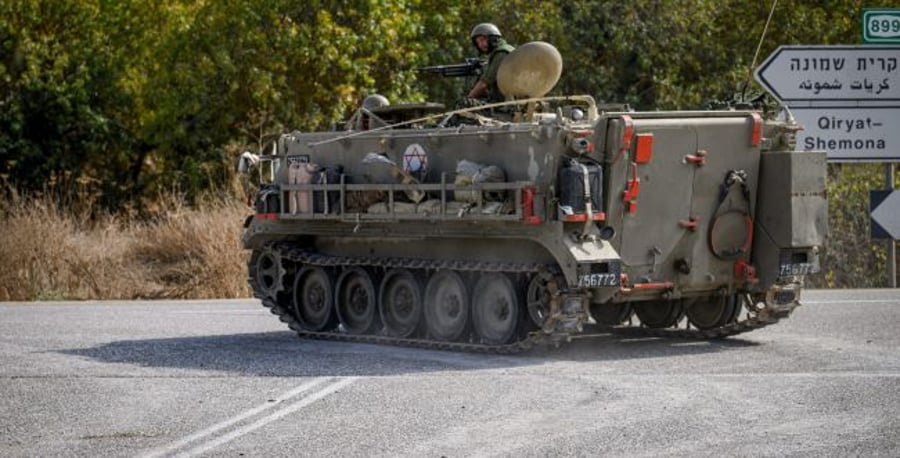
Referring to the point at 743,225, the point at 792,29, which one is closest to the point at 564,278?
the point at 743,225

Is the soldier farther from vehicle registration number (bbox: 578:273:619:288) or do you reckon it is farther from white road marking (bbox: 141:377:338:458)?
white road marking (bbox: 141:377:338:458)

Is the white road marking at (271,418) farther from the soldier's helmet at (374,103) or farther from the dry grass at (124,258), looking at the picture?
the dry grass at (124,258)

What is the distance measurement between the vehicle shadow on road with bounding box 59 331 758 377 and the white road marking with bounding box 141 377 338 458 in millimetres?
767

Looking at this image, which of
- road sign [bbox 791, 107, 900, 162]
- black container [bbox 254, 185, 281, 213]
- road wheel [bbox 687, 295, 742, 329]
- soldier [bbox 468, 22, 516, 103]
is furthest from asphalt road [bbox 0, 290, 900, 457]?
road sign [bbox 791, 107, 900, 162]

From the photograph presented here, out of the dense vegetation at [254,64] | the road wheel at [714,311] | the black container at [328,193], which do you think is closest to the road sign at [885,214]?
the road wheel at [714,311]

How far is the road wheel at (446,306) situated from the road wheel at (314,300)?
1517 mm

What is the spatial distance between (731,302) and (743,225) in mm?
900

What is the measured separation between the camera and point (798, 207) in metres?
15.8

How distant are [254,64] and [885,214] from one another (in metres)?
13.0

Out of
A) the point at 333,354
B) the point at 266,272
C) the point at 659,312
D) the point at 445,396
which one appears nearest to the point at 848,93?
the point at 659,312

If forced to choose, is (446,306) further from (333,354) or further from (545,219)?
(545,219)

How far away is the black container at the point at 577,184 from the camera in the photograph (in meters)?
14.5

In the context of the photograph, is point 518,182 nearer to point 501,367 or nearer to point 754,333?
point 501,367

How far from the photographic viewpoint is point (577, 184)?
47.6ft
